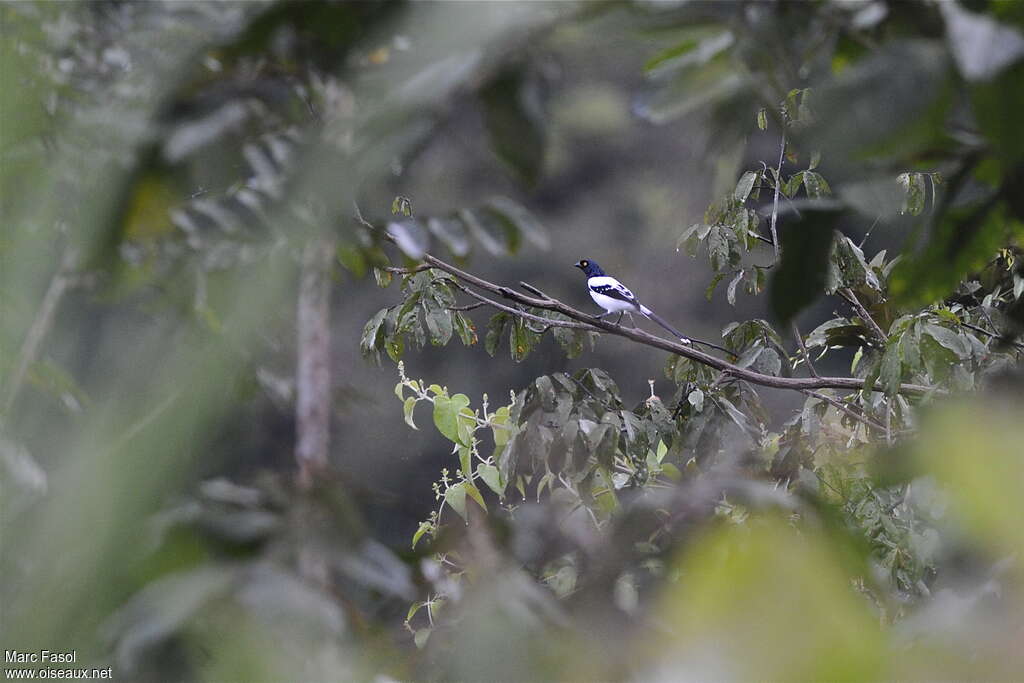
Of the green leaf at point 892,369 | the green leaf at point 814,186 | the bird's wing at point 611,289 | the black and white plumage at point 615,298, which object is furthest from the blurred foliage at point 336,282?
the bird's wing at point 611,289

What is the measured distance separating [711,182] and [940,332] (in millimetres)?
807

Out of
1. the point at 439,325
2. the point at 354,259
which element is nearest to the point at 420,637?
the point at 354,259

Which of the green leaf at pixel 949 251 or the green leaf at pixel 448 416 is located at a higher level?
the green leaf at pixel 949 251

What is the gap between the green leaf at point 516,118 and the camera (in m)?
0.22

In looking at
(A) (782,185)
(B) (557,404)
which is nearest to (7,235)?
(B) (557,404)

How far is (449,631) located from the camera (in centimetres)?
22

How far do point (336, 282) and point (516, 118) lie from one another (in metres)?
0.07

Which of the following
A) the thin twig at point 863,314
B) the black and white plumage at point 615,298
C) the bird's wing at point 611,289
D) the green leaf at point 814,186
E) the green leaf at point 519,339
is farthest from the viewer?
the bird's wing at point 611,289

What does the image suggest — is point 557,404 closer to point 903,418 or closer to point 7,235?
point 903,418

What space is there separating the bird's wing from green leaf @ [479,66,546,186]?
2.26m

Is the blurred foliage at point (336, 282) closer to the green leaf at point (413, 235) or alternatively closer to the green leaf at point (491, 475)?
the green leaf at point (413, 235)

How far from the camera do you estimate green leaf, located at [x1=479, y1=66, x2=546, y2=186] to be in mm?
218

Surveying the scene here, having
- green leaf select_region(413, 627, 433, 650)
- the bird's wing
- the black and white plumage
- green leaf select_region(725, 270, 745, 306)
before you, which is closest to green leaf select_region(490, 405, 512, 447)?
green leaf select_region(725, 270, 745, 306)

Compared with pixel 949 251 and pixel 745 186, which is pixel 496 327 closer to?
pixel 745 186
